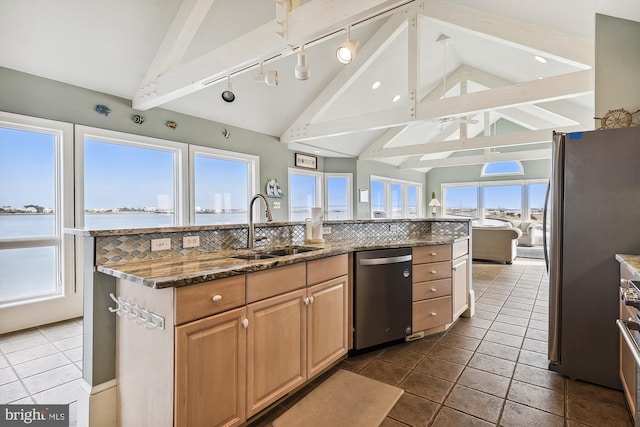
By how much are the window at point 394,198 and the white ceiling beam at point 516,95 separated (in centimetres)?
440

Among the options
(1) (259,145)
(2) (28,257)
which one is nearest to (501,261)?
(1) (259,145)

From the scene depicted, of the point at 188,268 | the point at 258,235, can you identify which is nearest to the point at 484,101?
the point at 258,235

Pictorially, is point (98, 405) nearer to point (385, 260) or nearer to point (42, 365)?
point (42, 365)

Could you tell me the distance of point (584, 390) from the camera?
2.02 m

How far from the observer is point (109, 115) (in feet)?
11.9

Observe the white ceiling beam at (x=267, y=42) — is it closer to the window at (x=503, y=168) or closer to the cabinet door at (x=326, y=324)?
the cabinet door at (x=326, y=324)

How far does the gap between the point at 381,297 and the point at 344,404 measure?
870 millimetres

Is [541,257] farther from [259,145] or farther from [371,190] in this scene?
[259,145]

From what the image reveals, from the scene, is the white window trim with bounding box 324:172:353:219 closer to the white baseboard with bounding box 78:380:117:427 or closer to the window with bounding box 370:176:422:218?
the window with bounding box 370:176:422:218

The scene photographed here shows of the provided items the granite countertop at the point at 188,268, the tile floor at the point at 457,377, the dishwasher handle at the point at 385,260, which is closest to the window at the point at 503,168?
the tile floor at the point at 457,377

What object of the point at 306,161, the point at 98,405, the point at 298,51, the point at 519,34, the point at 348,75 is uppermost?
the point at 348,75

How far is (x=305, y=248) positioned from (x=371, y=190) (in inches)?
243

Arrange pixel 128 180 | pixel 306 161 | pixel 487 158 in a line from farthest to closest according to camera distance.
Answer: pixel 487 158 → pixel 306 161 → pixel 128 180

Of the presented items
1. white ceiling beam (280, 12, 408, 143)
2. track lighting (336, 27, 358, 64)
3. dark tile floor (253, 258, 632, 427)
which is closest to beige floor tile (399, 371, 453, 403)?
dark tile floor (253, 258, 632, 427)
